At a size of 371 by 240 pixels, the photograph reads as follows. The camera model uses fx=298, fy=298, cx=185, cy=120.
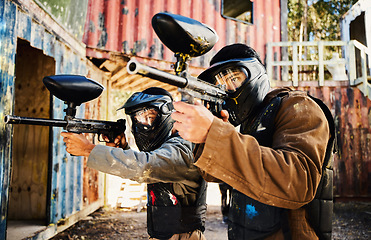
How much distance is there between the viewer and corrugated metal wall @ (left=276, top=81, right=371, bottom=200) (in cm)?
823

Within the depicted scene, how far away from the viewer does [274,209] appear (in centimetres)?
149

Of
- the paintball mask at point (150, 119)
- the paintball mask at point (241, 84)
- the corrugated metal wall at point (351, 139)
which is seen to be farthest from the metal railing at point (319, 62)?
the paintball mask at point (241, 84)

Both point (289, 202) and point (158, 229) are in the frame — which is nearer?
point (289, 202)

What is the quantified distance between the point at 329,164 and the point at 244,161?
1.90ft

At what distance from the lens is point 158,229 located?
2.57m

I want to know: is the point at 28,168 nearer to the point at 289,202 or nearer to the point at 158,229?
the point at 158,229

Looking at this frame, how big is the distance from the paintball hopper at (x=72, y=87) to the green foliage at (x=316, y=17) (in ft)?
62.1

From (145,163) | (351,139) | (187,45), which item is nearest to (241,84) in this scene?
(187,45)

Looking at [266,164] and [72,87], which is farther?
[72,87]

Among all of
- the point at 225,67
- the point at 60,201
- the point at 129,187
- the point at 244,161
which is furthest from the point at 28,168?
the point at 244,161

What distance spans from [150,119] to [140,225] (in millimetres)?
4109

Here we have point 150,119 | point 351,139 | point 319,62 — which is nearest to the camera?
point 150,119

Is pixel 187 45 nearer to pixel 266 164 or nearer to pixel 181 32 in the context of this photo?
pixel 181 32

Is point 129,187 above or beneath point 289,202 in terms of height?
beneath
